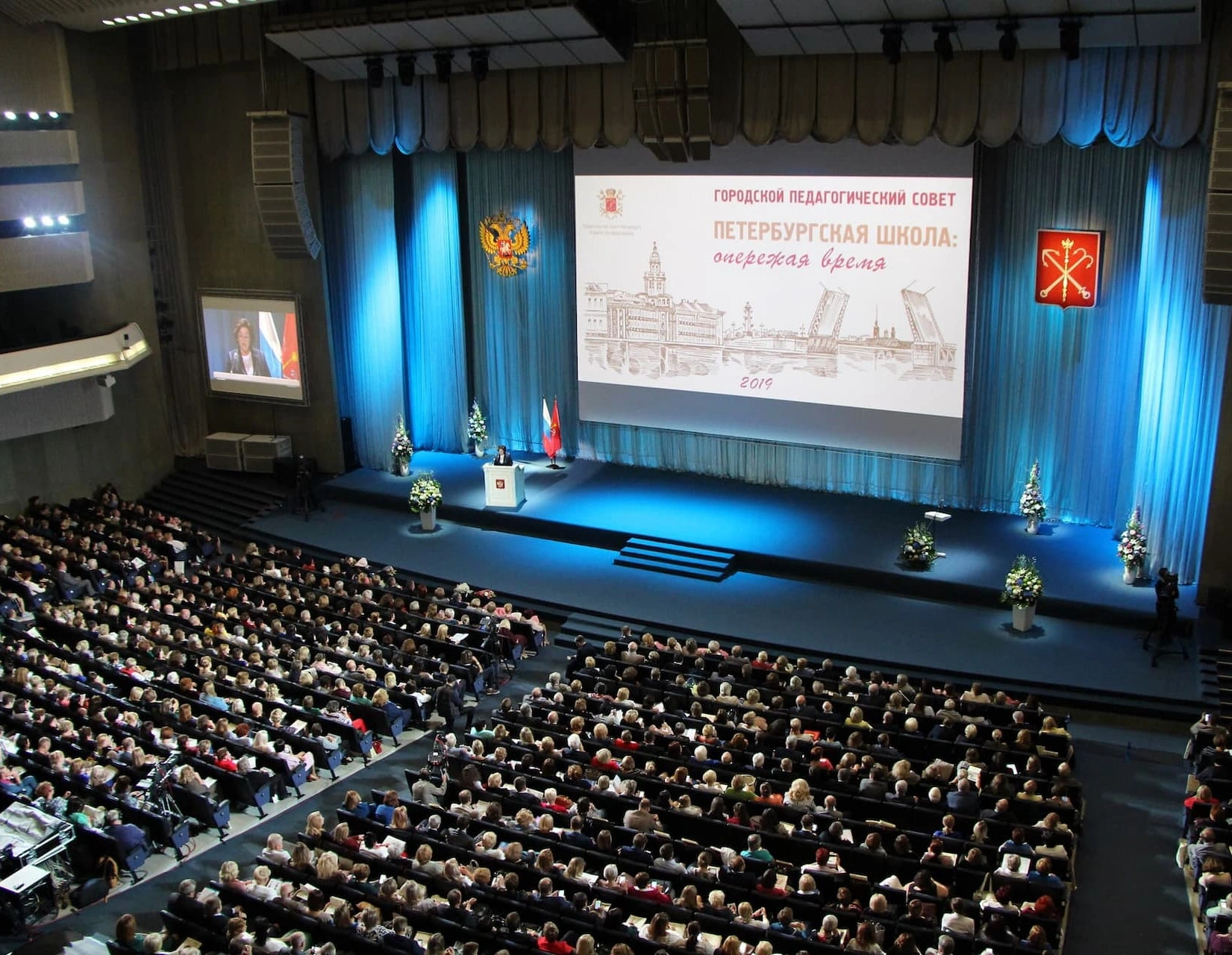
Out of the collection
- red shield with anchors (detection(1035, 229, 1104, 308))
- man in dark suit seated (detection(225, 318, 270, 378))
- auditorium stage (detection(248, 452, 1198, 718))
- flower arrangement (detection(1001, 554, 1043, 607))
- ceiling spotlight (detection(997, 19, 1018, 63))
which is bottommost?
auditorium stage (detection(248, 452, 1198, 718))

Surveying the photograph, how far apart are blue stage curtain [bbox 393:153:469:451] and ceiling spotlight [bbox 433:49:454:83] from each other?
2.79m

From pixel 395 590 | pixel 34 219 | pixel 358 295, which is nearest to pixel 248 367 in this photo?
pixel 358 295

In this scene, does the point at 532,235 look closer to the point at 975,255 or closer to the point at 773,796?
the point at 975,255

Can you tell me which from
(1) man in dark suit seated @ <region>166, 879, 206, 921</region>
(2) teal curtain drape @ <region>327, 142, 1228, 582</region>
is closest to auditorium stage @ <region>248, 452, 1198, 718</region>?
(2) teal curtain drape @ <region>327, 142, 1228, 582</region>

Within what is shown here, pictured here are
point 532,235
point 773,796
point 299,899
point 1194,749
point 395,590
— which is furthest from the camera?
point 532,235

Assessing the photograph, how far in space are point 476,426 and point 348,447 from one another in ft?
7.97

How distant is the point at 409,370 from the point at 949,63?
11.4 metres

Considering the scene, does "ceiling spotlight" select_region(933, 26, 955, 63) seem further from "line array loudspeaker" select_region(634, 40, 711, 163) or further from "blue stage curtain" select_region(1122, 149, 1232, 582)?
"blue stage curtain" select_region(1122, 149, 1232, 582)

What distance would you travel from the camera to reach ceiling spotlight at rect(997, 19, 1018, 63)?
15.3 m

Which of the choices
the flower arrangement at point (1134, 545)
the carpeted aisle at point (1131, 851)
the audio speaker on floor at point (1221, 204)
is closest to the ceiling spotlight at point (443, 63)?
the audio speaker on floor at point (1221, 204)

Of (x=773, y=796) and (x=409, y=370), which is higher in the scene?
(x=409, y=370)

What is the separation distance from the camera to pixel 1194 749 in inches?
522

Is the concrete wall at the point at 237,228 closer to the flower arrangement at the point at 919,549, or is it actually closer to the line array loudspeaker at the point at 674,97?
the line array loudspeaker at the point at 674,97

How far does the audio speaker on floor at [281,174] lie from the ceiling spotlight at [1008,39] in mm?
11484
